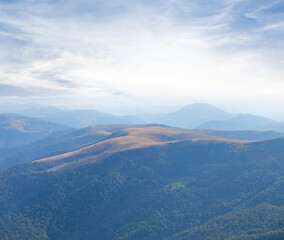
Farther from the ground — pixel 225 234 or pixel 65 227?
pixel 225 234

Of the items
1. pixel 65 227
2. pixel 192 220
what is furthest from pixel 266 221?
pixel 65 227

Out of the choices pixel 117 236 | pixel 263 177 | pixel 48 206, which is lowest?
pixel 117 236

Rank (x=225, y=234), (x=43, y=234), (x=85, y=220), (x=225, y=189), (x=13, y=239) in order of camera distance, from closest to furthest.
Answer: (x=225, y=234), (x=13, y=239), (x=43, y=234), (x=85, y=220), (x=225, y=189)

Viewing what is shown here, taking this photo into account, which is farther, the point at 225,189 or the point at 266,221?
the point at 225,189

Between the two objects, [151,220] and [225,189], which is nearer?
[151,220]

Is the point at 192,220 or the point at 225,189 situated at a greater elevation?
the point at 225,189

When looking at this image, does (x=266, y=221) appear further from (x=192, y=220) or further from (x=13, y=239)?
(x=13, y=239)

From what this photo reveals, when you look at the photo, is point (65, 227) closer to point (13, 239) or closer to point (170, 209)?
point (13, 239)

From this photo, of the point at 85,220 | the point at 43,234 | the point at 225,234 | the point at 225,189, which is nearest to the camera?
the point at 225,234

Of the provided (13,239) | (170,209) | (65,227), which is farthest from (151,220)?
(13,239)
